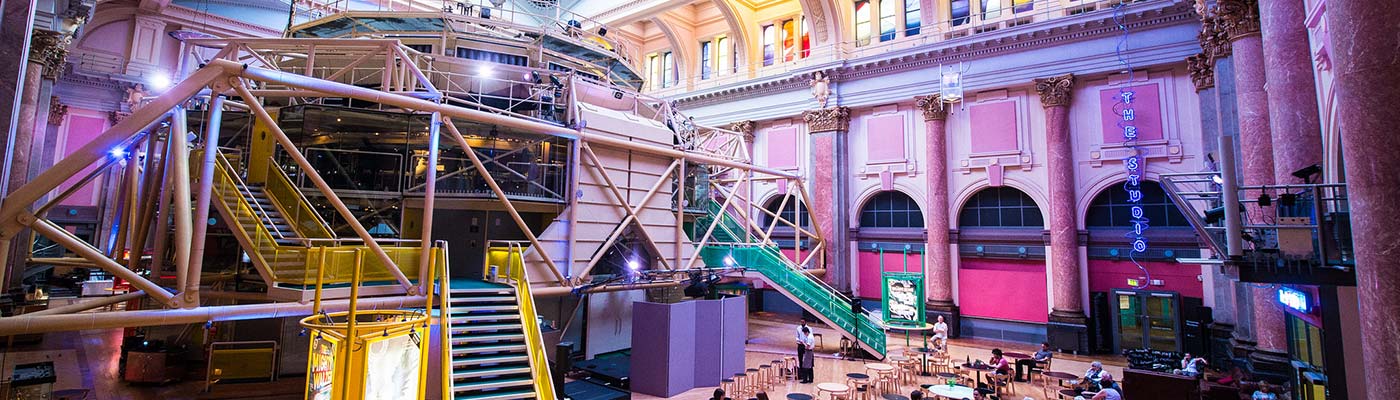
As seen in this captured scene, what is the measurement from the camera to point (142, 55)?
26109 millimetres

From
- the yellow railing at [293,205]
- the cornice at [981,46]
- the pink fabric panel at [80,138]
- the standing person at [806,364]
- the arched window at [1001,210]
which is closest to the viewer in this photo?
the yellow railing at [293,205]

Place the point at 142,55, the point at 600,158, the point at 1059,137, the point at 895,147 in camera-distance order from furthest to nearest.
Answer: the point at 142,55
the point at 895,147
the point at 1059,137
the point at 600,158

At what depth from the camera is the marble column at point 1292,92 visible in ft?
32.6

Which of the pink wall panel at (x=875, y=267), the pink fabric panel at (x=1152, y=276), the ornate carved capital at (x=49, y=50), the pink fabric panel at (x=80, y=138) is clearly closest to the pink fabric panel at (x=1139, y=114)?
the pink fabric panel at (x=1152, y=276)

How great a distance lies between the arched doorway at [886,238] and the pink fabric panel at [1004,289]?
70.2 inches

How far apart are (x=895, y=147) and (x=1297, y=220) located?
54.6 ft

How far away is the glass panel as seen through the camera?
1906 cm

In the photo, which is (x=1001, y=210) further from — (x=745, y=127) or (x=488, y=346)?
(x=488, y=346)

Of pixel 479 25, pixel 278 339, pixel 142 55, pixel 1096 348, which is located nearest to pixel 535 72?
pixel 479 25

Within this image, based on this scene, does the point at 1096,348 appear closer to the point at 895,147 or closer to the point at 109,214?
the point at 895,147

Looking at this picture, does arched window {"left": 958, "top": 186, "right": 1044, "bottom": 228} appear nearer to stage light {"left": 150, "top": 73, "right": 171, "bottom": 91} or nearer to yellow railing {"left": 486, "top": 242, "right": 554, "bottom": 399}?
yellow railing {"left": 486, "top": 242, "right": 554, "bottom": 399}

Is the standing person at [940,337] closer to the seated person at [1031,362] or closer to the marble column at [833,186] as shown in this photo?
the seated person at [1031,362]

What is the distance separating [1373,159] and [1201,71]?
1532cm

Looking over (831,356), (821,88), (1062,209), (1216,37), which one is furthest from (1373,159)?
(821,88)
